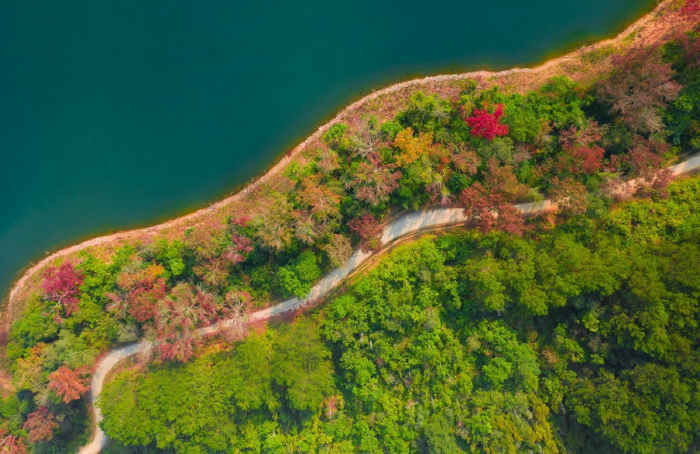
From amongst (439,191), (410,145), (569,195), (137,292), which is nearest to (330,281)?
(439,191)

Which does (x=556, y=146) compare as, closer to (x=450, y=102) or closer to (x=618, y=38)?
(x=450, y=102)

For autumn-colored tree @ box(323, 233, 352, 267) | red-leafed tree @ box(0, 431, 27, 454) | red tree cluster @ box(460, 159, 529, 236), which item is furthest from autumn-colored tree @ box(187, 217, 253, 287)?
red-leafed tree @ box(0, 431, 27, 454)

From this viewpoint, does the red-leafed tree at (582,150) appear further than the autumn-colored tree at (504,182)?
Yes

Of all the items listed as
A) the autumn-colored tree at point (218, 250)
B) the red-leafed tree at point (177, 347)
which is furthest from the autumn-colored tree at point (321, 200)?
the red-leafed tree at point (177, 347)

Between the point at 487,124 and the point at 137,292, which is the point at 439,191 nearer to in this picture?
the point at 487,124

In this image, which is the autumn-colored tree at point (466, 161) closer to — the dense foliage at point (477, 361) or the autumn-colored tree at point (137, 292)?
the dense foliage at point (477, 361)

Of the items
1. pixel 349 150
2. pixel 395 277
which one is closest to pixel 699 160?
pixel 395 277

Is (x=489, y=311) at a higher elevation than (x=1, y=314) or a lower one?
lower
